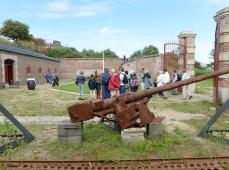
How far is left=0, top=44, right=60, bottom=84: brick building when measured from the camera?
24.6 metres

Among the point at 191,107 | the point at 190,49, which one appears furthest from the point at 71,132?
the point at 190,49

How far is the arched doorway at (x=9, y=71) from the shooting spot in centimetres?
2583

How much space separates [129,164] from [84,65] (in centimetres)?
4260

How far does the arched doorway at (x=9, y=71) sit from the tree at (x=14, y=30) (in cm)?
3200

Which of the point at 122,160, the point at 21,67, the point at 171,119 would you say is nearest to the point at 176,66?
the point at 171,119

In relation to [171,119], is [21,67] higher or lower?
higher

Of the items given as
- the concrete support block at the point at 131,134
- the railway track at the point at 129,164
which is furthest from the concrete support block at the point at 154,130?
the railway track at the point at 129,164

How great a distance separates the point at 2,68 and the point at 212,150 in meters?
21.4

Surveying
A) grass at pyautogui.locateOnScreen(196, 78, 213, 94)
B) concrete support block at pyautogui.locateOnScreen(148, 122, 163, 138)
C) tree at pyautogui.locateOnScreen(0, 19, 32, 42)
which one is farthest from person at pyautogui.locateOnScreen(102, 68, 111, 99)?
tree at pyautogui.locateOnScreen(0, 19, 32, 42)

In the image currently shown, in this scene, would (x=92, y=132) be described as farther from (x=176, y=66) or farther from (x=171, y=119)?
(x=176, y=66)

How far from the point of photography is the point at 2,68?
23.8 metres

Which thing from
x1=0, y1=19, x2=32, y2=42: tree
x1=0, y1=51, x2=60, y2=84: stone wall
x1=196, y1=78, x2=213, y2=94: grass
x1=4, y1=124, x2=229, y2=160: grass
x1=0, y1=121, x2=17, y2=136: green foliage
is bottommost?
x1=4, y1=124, x2=229, y2=160: grass

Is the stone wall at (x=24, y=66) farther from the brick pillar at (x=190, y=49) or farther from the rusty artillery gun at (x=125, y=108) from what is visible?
the rusty artillery gun at (x=125, y=108)

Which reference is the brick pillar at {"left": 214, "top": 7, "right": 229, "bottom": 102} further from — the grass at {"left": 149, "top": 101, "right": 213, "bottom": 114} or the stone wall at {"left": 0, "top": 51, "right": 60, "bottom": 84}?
the stone wall at {"left": 0, "top": 51, "right": 60, "bottom": 84}
